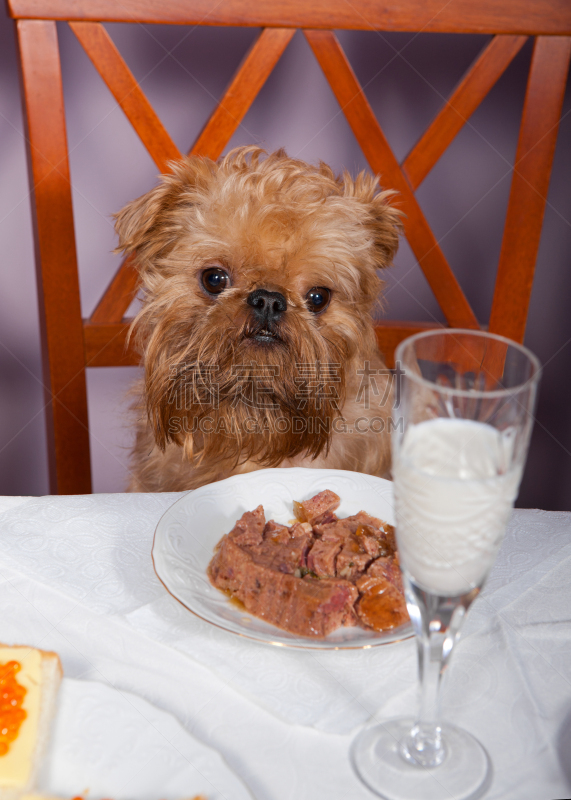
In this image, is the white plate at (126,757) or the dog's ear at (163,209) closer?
the white plate at (126,757)

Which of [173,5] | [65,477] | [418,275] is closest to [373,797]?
[65,477]

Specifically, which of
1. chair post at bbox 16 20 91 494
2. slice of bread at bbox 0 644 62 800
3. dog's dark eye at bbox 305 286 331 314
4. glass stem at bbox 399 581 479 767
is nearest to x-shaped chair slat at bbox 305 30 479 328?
dog's dark eye at bbox 305 286 331 314

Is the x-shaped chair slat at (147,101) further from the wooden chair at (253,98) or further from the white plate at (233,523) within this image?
the white plate at (233,523)

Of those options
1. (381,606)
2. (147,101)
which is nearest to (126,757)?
(381,606)

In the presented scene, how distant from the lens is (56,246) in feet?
6.02

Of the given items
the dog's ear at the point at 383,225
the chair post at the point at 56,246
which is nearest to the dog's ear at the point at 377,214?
the dog's ear at the point at 383,225

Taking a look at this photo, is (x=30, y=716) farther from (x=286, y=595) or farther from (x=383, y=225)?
(x=383, y=225)

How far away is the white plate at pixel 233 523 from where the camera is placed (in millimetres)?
857

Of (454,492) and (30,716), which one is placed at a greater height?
(454,492)

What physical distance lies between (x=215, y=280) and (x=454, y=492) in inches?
43.8

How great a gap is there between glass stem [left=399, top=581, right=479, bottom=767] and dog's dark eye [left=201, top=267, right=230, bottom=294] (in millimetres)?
1051

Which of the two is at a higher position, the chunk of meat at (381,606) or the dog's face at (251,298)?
the dog's face at (251,298)

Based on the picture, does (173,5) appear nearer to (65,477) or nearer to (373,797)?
(65,477)

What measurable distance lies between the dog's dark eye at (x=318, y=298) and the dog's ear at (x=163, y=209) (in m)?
0.34
